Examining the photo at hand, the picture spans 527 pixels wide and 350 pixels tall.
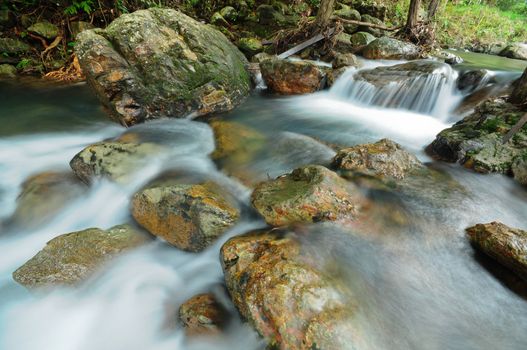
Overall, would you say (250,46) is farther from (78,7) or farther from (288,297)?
(288,297)

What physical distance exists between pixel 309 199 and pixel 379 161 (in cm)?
126

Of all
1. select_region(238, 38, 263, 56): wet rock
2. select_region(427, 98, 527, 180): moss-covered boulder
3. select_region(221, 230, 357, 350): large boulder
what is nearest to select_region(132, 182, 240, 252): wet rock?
select_region(221, 230, 357, 350): large boulder

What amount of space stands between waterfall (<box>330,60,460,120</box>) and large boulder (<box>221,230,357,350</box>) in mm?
5279

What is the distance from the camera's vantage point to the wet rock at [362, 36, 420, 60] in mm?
8703

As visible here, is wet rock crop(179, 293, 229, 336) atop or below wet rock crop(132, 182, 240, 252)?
below

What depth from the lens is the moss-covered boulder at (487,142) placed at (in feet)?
12.6

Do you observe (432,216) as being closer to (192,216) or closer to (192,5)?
(192,216)

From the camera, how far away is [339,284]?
2258 mm

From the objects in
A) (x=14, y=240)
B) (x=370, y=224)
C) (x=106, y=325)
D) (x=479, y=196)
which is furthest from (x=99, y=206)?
(x=479, y=196)

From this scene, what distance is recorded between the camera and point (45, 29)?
8.42 meters

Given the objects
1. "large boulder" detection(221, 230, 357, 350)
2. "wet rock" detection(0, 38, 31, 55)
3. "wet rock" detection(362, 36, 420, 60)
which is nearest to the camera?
"large boulder" detection(221, 230, 357, 350)

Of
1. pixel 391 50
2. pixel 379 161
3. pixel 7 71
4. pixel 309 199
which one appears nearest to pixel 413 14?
pixel 391 50

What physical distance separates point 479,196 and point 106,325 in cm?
401

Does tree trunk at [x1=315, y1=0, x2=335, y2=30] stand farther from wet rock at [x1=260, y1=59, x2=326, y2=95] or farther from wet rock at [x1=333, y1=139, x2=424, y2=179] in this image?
wet rock at [x1=333, y1=139, x2=424, y2=179]
